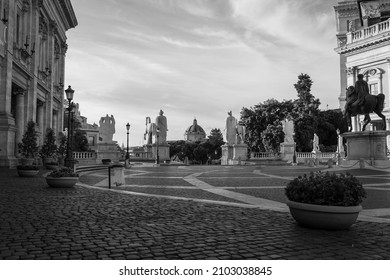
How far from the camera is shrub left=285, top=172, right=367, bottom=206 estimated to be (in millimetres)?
5801

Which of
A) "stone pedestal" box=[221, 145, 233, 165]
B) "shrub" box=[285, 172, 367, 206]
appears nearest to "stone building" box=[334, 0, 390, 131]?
"stone pedestal" box=[221, 145, 233, 165]

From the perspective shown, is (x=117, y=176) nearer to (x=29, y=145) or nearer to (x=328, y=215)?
(x=328, y=215)

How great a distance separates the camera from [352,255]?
4.59 meters

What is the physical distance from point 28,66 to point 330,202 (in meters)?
29.3

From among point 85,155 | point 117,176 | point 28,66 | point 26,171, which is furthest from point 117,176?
point 85,155

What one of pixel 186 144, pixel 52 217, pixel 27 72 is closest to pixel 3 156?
pixel 27 72

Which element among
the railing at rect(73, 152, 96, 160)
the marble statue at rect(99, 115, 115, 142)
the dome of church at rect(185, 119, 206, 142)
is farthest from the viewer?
the dome of church at rect(185, 119, 206, 142)

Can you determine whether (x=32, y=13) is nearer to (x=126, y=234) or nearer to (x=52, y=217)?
(x=52, y=217)

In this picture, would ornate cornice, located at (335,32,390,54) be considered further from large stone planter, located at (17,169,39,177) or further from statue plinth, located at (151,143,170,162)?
large stone planter, located at (17,169,39,177)

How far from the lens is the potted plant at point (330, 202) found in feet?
19.0

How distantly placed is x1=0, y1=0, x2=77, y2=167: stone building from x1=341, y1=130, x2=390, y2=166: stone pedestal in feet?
73.7

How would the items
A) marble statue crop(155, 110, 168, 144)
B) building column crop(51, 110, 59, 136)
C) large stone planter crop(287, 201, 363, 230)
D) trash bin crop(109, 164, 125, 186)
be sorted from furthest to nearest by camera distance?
marble statue crop(155, 110, 168, 144) < building column crop(51, 110, 59, 136) < trash bin crop(109, 164, 125, 186) < large stone planter crop(287, 201, 363, 230)

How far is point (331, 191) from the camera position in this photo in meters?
5.80

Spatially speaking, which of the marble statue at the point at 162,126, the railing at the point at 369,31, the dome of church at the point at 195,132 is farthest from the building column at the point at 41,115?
the dome of church at the point at 195,132
